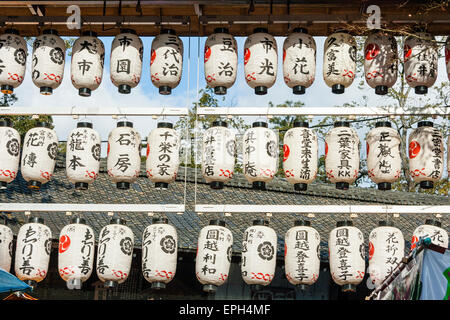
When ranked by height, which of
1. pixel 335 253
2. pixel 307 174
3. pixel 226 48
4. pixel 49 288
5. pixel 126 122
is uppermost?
pixel 226 48

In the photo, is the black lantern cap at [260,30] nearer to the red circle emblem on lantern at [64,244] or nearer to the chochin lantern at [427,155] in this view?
the chochin lantern at [427,155]

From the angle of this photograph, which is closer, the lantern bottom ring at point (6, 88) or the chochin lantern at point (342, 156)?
the chochin lantern at point (342, 156)

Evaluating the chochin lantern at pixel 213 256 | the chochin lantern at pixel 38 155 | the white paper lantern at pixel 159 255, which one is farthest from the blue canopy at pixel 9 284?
the chochin lantern at pixel 213 256

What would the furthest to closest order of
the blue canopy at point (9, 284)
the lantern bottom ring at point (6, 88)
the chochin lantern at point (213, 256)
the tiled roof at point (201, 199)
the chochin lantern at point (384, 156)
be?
the tiled roof at point (201, 199)
the lantern bottom ring at point (6, 88)
the chochin lantern at point (213, 256)
the chochin lantern at point (384, 156)
the blue canopy at point (9, 284)

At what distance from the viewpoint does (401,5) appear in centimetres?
932

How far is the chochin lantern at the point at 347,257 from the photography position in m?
9.80

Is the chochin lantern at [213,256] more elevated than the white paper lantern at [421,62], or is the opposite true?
the white paper lantern at [421,62]

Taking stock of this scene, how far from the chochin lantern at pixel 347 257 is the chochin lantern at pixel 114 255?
9.13 feet

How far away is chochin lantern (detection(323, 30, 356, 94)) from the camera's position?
31.7 ft

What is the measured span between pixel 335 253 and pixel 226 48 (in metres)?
Answer: 3.13

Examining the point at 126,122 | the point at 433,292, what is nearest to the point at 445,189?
the point at 126,122

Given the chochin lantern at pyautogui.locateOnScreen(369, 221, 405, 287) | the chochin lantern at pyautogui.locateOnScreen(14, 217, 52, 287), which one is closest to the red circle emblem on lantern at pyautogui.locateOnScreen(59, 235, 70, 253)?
the chochin lantern at pyautogui.locateOnScreen(14, 217, 52, 287)

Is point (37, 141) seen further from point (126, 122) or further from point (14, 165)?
point (126, 122)

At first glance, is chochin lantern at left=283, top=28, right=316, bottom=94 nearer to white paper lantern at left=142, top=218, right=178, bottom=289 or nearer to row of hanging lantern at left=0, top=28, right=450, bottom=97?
row of hanging lantern at left=0, top=28, right=450, bottom=97
